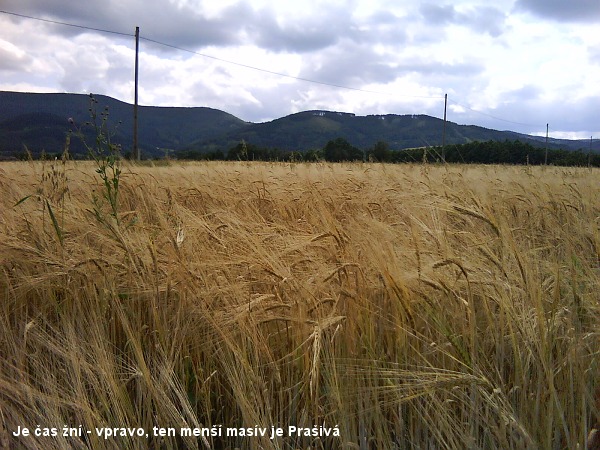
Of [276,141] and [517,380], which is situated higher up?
[276,141]

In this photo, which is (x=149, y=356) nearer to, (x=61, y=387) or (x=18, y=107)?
(x=61, y=387)

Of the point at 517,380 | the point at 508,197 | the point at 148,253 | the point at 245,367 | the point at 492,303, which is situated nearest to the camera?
the point at 517,380

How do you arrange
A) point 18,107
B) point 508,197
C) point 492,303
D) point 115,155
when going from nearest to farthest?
point 492,303 → point 115,155 → point 508,197 → point 18,107

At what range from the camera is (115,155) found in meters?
2.89

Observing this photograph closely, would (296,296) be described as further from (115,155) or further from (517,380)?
(115,155)

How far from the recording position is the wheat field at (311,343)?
4.32 feet

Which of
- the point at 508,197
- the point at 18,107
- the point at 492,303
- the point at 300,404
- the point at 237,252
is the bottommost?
the point at 300,404

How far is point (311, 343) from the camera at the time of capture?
1544 mm

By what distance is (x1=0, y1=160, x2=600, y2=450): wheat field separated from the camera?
1.32 metres

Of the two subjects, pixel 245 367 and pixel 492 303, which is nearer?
pixel 245 367

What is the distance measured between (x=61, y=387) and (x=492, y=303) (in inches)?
63.7

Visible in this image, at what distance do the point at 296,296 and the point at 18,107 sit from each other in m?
93.1

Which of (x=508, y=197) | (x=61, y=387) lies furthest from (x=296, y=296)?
(x=508, y=197)

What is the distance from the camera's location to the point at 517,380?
131 centimetres
